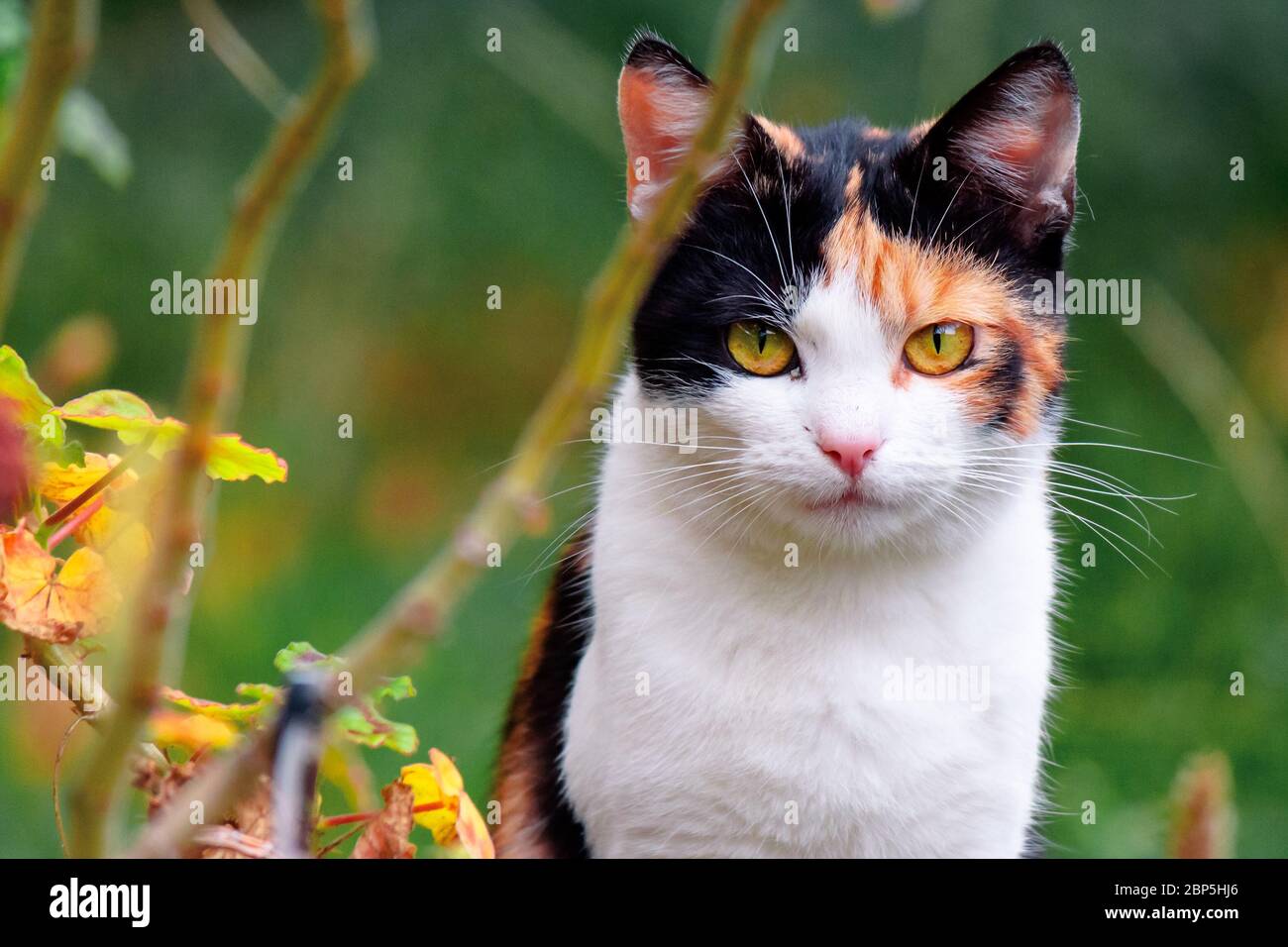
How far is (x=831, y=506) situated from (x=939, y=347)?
0.19m

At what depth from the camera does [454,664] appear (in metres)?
2.71

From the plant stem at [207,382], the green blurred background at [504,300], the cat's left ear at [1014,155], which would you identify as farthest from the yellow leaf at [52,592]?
the green blurred background at [504,300]

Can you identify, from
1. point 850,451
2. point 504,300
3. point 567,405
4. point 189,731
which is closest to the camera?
point 567,405

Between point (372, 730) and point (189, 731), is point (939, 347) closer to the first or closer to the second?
point (372, 730)

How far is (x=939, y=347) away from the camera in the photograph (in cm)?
124

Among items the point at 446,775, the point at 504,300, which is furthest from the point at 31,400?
the point at 504,300

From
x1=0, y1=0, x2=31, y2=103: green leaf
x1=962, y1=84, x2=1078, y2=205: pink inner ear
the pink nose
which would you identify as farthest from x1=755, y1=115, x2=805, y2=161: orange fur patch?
x1=0, y1=0, x2=31, y2=103: green leaf

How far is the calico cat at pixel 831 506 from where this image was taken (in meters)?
1.21

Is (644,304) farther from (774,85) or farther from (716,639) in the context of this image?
(774,85)

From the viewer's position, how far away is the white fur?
3.92 feet

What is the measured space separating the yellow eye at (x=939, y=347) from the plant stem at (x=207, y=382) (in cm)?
86

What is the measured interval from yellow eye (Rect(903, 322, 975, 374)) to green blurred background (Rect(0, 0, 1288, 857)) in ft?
3.13

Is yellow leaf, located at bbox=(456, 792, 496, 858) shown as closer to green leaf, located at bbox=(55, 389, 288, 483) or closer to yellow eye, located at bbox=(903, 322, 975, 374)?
green leaf, located at bbox=(55, 389, 288, 483)
